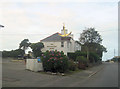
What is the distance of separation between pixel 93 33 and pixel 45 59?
17.9m

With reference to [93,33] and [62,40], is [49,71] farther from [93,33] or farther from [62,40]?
[62,40]

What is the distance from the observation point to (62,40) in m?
39.1

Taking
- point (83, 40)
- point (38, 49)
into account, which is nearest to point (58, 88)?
point (83, 40)

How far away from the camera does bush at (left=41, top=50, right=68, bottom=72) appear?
59.5ft

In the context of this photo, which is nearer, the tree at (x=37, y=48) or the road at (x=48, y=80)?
the road at (x=48, y=80)

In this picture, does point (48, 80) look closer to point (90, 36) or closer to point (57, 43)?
point (90, 36)

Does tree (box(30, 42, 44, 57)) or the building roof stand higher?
the building roof

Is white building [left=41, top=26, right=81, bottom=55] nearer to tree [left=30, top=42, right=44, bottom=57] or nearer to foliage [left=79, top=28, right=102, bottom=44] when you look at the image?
tree [left=30, top=42, right=44, bottom=57]

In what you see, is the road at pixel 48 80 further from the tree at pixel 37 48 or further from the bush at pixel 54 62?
the tree at pixel 37 48

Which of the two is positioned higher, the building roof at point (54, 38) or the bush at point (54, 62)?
the building roof at point (54, 38)

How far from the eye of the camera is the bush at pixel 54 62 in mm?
18125

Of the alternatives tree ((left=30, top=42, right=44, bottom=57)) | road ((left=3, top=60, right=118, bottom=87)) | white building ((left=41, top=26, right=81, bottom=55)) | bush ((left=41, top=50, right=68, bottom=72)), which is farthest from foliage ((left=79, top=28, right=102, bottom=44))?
road ((left=3, top=60, right=118, bottom=87))

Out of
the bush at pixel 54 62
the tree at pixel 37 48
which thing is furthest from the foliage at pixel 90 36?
the bush at pixel 54 62

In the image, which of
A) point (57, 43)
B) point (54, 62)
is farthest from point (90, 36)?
point (54, 62)
